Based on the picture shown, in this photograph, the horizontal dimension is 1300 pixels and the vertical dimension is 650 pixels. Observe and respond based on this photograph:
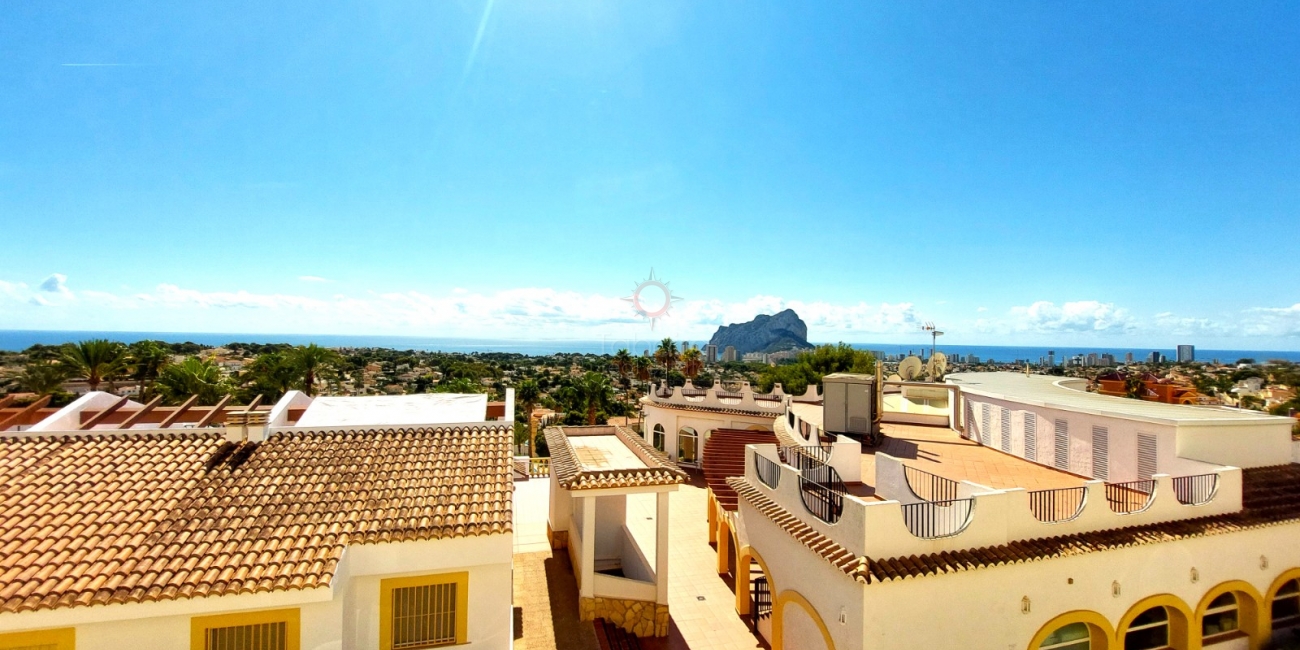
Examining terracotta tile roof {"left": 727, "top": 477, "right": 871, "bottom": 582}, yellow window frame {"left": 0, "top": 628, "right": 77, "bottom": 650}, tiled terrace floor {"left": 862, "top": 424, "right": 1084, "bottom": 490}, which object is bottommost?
yellow window frame {"left": 0, "top": 628, "right": 77, "bottom": 650}

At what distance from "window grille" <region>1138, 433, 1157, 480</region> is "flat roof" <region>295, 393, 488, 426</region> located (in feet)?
46.5

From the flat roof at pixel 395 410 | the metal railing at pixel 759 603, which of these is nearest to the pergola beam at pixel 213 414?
the flat roof at pixel 395 410

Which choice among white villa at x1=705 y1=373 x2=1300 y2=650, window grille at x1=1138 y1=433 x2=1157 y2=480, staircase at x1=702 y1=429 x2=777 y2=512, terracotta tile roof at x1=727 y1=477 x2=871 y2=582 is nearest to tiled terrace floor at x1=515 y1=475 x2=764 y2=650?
white villa at x1=705 y1=373 x2=1300 y2=650

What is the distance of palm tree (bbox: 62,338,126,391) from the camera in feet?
91.3

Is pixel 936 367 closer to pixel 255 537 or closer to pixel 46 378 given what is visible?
pixel 255 537

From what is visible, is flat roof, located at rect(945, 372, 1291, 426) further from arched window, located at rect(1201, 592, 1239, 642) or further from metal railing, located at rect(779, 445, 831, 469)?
metal railing, located at rect(779, 445, 831, 469)

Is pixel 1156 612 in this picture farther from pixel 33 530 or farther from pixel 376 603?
pixel 33 530

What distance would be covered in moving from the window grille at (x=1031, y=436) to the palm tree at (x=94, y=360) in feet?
137

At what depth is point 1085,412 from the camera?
1216 centimetres

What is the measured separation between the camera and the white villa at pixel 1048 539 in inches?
303

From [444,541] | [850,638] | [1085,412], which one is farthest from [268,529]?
[1085,412]

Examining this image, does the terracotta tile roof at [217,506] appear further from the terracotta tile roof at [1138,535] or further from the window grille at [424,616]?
the terracotta tile roof at [1138,535]

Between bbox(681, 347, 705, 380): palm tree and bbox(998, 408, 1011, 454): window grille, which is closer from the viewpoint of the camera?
bbox(998, 408, 1011, 454): window grille

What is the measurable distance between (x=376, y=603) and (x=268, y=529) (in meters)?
1.87
